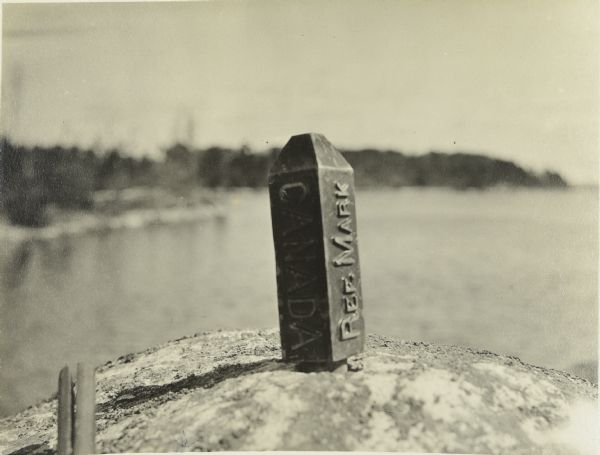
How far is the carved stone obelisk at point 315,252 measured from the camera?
14.9 ft

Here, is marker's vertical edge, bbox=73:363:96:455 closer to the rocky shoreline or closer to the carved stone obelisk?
the carved stone obelisk

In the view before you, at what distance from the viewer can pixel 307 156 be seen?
4.62 metres

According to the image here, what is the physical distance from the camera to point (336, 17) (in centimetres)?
554

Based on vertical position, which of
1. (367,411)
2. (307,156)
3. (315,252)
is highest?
(307,156)

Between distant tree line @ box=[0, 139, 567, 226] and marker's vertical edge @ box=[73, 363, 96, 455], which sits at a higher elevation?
distant tree line @ box=[0, 139, 567, 226]

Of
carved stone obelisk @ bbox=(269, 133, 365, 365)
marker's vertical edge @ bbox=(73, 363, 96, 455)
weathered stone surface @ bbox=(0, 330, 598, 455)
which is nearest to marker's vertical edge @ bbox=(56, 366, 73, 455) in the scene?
marker's vertical edge @ bbox=(73, 363, 96, 455)

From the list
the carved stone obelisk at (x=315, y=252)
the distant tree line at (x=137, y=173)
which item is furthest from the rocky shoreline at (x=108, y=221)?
the carved stone obelisk at (x=315, y=252)

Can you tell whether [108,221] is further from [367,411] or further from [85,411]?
[367,411]

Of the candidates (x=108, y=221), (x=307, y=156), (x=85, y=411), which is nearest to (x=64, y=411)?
(x=85, y=411)

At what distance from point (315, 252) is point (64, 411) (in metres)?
2.28

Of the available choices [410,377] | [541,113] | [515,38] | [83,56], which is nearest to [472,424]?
[410,377]

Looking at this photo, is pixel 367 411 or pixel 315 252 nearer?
pixel 367 411

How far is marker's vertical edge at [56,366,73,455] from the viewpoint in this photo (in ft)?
14.2

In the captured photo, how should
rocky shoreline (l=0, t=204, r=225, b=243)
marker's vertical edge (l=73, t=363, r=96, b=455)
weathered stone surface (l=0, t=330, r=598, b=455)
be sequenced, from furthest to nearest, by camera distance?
rocky shoreline (l=0, t=204, r=225, b=243)
marker's vertical edge (l=73, t=363, r=96, b=455)
weathered stone surface (l=0, t=330, r=598, b=455)
